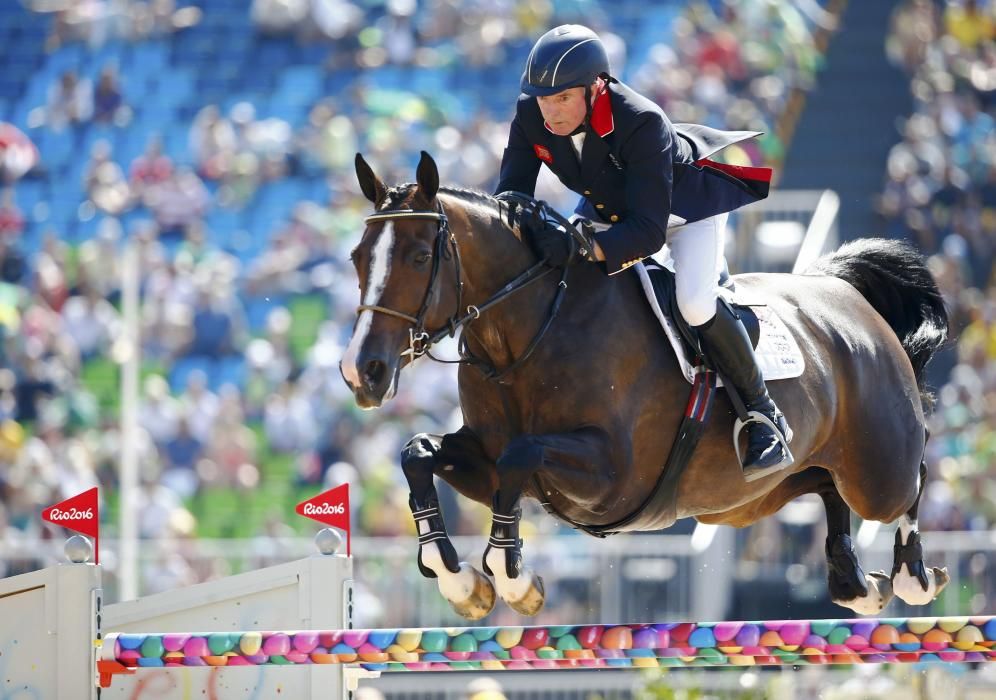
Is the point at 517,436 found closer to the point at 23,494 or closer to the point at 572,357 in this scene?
the point at 572,357

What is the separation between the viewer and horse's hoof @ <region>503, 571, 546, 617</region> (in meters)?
4.20

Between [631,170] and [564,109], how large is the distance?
26 centimetres

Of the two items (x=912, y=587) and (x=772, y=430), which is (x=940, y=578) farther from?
(x=772, y=430)

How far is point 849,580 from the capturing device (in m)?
5.55

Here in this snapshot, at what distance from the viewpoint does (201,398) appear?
36.2 feet

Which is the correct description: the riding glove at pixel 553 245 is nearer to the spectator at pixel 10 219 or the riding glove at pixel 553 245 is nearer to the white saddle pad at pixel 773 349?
the white saddle pad at pixel 773 349

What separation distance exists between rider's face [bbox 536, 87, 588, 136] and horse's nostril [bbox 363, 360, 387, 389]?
982 millimetres

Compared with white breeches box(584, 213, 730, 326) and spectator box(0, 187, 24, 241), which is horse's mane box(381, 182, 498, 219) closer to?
white breeches box(584, 213, 730, 326)

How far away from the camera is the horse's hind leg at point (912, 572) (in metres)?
5.58

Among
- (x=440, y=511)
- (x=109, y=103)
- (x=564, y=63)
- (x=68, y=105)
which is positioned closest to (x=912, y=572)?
(x=440, y=511)

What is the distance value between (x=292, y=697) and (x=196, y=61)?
10669 mm

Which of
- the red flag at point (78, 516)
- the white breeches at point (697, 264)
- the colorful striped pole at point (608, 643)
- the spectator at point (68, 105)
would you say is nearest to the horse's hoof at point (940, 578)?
the colorful striped pole at point (608, 643)

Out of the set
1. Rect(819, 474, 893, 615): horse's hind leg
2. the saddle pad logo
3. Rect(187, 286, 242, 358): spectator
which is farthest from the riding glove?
Rect(187, 286, 242, 358): spectator

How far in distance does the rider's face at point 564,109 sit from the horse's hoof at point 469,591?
1301 mm
